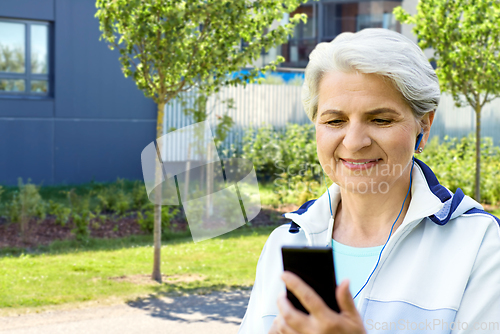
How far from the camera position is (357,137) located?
5.06ft

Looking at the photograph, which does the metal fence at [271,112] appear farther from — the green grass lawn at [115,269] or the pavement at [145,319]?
Result: the pavement at [145,319]

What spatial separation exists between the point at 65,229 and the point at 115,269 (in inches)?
87.1

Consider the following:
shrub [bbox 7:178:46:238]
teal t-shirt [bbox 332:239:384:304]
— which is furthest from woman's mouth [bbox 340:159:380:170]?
shrub [bbox 7:178:46:238]

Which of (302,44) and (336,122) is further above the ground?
(302,44)

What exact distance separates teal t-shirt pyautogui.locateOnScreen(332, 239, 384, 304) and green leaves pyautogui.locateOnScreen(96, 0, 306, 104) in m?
4.70

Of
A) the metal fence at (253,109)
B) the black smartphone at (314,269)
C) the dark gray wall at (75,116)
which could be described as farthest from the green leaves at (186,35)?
the metal fence at (253,109)

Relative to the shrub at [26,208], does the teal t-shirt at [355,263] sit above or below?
above

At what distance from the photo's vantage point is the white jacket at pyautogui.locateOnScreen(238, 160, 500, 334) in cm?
134

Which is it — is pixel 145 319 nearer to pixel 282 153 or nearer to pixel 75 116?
pixel 282 153

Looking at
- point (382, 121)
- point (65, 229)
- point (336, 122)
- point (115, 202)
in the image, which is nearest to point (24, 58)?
point (115, 202)

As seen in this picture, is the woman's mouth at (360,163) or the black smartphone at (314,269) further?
the woman's mouth at (360,163)

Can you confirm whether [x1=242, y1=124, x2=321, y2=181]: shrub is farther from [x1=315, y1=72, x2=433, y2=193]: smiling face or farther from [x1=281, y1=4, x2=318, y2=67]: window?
[x1=315, y1=72, x2=433, y2=193]: smiling face

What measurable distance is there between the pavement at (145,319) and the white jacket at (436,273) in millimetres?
3566

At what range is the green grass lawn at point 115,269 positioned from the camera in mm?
5770
